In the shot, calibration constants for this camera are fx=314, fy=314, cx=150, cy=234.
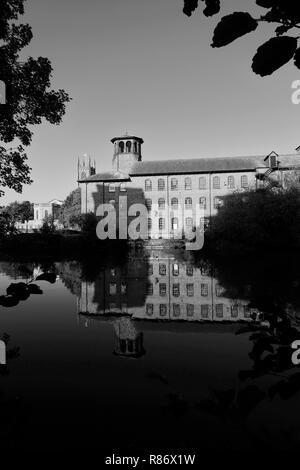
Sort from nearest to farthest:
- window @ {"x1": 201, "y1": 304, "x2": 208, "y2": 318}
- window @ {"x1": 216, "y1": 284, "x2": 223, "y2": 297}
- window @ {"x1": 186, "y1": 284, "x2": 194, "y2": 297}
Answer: window @ {"x1": 201, "y1": 304, "x2": 208, "y2": 318}
window @ {"x1": 216, "y1": 284, "x2": 223, "y2": 297}
window @ {"x1": 186, "y1": 284, "x2": 194, "y2": 297}

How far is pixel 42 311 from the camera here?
948 centimetres

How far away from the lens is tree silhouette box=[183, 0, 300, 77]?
1103 millimetres

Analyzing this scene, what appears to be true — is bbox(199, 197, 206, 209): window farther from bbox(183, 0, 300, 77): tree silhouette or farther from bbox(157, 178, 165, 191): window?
bbox(183, 0, 300, 77): tree silhouette

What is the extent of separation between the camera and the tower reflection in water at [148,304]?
7.93 metres

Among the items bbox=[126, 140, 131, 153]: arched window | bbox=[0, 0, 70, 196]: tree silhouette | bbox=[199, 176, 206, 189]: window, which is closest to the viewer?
bbox=[0, 0, 70, 196]: tree silhouette

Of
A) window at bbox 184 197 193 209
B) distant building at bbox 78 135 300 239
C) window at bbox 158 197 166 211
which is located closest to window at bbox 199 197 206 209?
distant building at bbox 78 135 300 239

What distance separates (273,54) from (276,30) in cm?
8

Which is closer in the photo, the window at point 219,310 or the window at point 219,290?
the window at point 219,310

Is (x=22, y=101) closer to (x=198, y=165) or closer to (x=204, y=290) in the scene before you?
(x=204, y=290)

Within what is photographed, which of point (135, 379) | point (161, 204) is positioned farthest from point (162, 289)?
point (161, 204)

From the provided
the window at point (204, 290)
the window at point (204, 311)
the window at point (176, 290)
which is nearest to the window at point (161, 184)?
the window at point (176, 290)

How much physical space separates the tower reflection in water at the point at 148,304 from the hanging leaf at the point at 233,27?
588 cm

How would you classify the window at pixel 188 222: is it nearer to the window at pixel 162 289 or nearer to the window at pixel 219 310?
the window at pixel 162 289

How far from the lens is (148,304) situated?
34.2 ft
